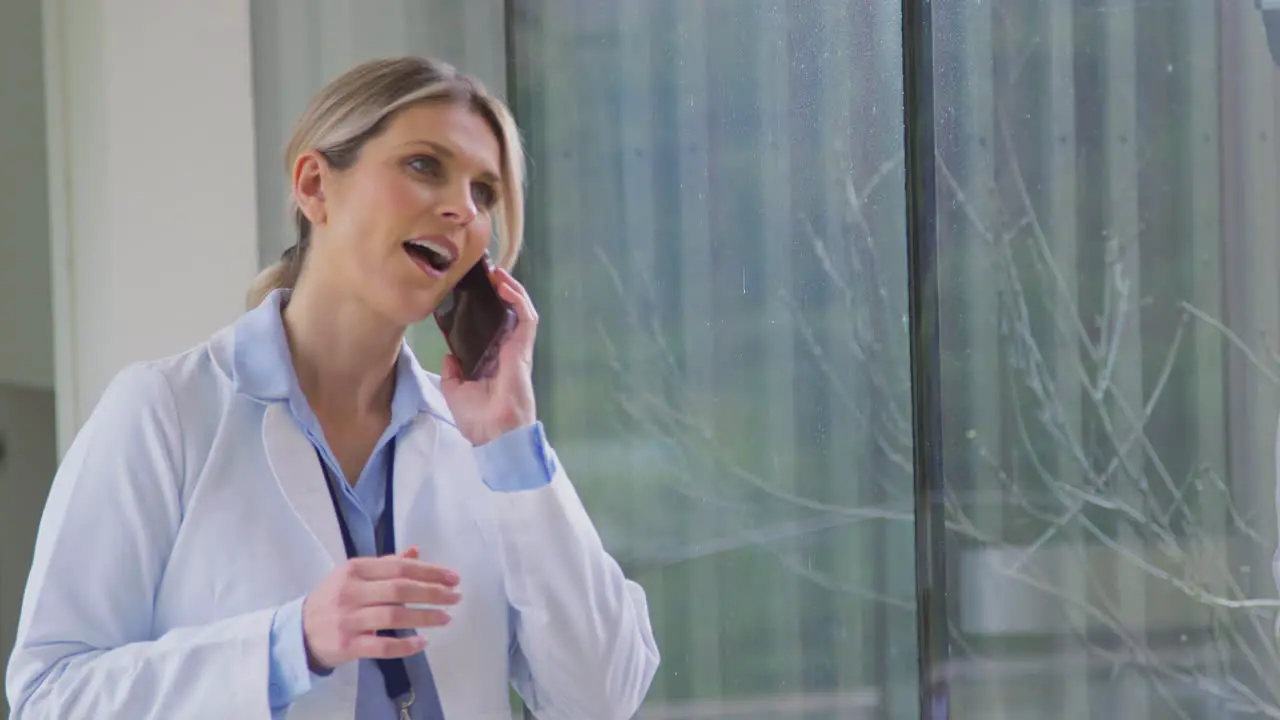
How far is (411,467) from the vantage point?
1400 mm

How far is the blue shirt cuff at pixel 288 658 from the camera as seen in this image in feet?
4.06

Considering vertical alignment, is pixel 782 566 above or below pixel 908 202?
below

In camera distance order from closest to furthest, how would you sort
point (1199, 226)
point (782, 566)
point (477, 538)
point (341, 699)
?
point (341, 699) → point (477, 538) → point (1199, 226) → point (782, 566)

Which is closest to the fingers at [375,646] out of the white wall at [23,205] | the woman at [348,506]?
the woman at [348,506]

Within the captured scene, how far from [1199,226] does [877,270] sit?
44cm

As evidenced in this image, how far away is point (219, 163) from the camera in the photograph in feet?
6.76

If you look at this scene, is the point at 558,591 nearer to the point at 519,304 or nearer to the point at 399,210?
the point at 519,304

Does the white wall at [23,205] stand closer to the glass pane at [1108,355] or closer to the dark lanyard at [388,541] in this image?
the dark lanyard at [388,541]

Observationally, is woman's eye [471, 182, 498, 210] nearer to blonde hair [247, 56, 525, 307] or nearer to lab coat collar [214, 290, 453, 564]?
blonde hair [247, 56, 525, 307]

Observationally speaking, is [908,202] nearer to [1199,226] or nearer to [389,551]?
[1199,226]

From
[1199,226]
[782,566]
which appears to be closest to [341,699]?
[782,566]

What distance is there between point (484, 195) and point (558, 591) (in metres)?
0.42

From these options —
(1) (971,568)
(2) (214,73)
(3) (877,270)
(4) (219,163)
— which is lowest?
(1) (971,568)

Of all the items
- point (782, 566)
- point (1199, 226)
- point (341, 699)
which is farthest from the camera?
point (782, 566)
